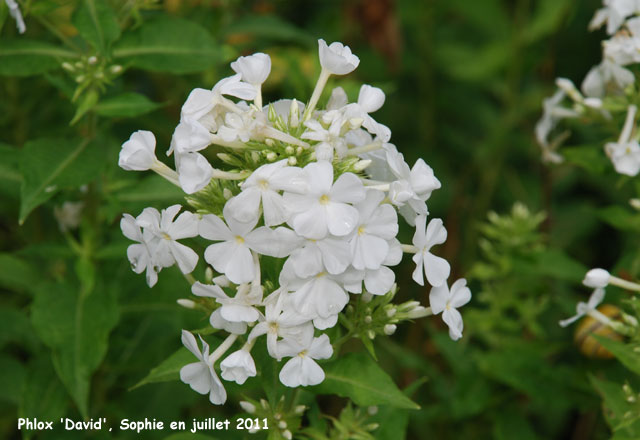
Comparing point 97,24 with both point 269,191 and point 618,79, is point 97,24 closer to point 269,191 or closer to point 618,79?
point 269,191

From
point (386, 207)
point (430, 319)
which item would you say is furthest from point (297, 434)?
point (430, 319)

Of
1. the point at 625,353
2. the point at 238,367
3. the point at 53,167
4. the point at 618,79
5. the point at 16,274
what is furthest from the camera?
the point at 16,274

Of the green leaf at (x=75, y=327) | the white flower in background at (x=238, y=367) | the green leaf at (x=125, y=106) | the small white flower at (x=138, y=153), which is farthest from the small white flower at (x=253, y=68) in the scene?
the green leaf at (x=75, y=327)

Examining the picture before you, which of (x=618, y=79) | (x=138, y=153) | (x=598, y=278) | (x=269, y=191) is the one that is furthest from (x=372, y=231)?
(x=618, y=79)

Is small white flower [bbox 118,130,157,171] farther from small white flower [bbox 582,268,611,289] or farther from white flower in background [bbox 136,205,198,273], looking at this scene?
small white flower [bbox 582,268,611,289]

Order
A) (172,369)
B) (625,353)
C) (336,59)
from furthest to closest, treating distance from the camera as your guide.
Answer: (625,353) → (172,369) → (336,59)

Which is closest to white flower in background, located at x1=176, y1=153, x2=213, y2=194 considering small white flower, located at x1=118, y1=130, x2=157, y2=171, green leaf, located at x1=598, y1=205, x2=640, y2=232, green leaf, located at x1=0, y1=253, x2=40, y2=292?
small white flower, located at x1=118, y1=130, x2=157, y2=171
